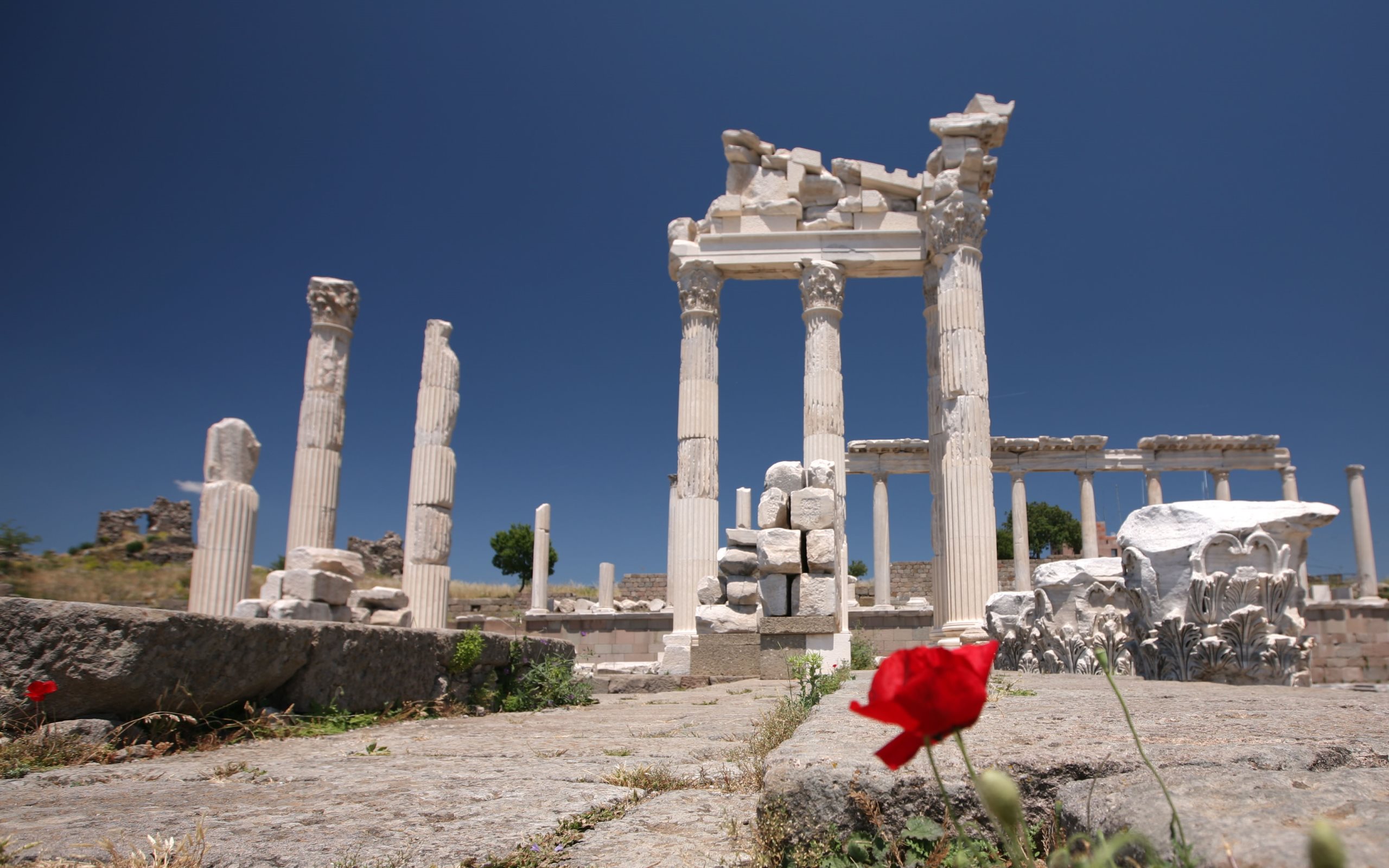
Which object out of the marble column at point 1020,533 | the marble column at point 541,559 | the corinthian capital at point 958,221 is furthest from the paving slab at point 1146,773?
the marble column at point 1020,533

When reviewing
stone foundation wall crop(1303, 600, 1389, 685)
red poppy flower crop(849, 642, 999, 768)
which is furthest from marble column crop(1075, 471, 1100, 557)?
red poppy flower crop(849, 642, 999, 768)

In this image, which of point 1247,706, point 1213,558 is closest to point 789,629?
point 1213,558

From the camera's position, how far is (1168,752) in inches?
83.7

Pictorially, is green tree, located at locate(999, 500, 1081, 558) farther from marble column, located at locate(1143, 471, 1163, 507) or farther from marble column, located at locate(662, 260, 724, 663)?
marble column, located at locate(662, 260, 724, 663)

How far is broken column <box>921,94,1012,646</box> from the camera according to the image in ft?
54.3

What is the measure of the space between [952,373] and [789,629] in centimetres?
851

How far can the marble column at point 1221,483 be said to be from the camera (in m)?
32.0

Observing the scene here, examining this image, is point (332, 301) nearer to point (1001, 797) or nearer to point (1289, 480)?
point (1001, 797)

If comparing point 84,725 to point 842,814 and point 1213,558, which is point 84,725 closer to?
point 842,814

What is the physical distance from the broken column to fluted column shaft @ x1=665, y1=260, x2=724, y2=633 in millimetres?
4668

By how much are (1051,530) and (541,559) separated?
45408 millimetres

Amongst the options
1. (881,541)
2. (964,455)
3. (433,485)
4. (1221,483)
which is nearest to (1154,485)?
(1221,483)

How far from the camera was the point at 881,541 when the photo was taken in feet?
101

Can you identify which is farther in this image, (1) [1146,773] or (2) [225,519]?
(2) [225,519]
